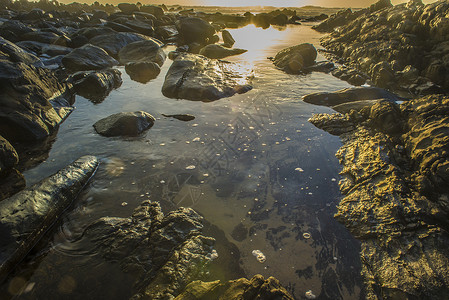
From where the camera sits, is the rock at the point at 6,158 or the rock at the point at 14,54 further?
the rock at the point at 14,54

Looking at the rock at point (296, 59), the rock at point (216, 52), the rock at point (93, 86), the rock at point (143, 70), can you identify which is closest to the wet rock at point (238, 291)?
the rock at point (93, 86)

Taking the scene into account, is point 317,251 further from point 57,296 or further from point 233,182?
point 57,296

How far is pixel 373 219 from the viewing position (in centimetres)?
332

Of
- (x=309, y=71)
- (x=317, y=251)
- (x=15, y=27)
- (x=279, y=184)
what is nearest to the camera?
(x=317, y=251)

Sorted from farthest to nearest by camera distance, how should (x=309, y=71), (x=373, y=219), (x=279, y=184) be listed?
1. (x=309, y=71)
2. (x=279, y=184)
3. (x=373, y=219)

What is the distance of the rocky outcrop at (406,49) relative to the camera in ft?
28.5

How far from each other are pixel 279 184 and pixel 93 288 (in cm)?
292

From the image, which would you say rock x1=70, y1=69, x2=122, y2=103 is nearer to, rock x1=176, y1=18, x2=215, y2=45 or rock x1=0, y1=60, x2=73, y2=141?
rock x1=0, y1=60, x2=73, y2=141

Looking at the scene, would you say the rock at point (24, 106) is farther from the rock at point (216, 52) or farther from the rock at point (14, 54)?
the rock at point (216, 52)

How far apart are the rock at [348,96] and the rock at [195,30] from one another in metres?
12.6

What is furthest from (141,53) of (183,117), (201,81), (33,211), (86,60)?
(33,211)

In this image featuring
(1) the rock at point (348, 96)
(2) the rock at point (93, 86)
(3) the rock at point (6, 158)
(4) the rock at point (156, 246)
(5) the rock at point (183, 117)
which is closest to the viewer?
(4) the rock at point (156, 246)

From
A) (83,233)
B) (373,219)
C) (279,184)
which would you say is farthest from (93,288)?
(373,219)

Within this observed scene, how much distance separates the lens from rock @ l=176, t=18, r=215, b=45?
1750cm
